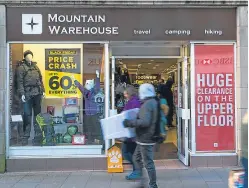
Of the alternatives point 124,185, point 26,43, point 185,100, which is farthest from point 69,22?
point 124,185

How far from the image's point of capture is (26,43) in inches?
346

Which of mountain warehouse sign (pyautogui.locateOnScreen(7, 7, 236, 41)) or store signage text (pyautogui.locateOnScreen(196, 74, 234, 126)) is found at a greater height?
mountain warehouse sign (pyautogui.locateOnScreen(7, 7, 236, 41))

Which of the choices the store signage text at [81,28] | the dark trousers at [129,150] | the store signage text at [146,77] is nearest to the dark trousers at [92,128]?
the dark trousers at [129,150]

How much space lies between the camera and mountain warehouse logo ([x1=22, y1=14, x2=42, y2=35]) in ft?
28.5

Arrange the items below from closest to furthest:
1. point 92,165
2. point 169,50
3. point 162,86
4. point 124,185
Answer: point 124,185
point 92,165
point 169,50
point 162,86

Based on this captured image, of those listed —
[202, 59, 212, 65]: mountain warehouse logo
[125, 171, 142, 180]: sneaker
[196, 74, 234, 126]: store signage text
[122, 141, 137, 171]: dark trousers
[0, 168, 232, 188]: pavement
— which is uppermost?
[202, 59, 212, 65]: mountain warehouse logo

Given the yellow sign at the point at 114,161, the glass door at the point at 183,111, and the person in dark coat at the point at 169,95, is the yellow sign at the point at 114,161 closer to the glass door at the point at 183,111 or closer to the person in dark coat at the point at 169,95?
the glass door at the point at 183,111

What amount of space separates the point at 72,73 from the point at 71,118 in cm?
99

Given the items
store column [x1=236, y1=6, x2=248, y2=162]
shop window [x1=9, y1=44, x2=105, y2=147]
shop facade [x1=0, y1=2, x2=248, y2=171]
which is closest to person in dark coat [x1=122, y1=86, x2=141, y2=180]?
shop facade [x1=0, y1=2, x2=248, y2=171]

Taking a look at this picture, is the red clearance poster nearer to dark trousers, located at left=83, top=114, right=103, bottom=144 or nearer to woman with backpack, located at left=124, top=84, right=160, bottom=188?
dark trousers, located at left=83, top=114, right=103, bottom=144

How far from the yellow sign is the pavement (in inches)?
5.8

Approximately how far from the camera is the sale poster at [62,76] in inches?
356

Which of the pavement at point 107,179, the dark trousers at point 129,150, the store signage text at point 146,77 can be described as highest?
the store signage text at point 146,77

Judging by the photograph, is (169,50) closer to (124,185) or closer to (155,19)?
(155,19)
